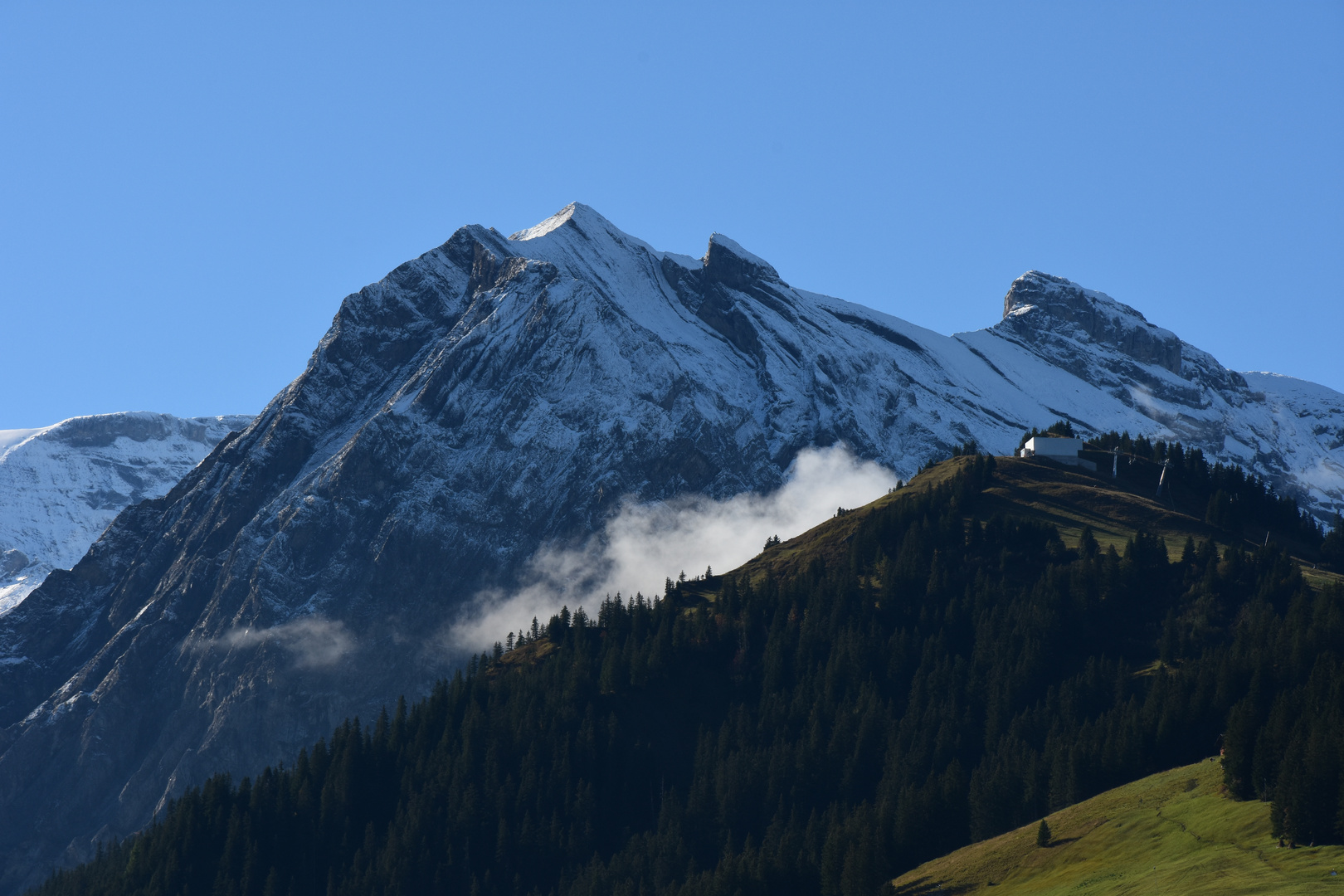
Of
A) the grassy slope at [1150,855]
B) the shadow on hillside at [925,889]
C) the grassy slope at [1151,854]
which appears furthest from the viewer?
Result: the shadow on hillside at [925,889]

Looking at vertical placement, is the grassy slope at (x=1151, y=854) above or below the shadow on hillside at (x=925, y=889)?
above

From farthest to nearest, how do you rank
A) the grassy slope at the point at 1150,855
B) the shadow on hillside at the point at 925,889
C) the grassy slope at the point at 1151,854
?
the shadow on hillside at the point at 925,889 → the grassy slope at the point at 1151,854 → the grassy slope at the point at 1150,855

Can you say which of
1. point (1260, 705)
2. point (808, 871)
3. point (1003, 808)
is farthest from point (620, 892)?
point (1260, 705)

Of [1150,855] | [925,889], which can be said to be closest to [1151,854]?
[1150,855]

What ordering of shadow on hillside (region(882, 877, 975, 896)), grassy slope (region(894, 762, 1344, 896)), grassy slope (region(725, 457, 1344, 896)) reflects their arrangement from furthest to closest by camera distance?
1. shadow on hillside (region(882, 877, 975, 896))
2. grassy slope (region(725, 457, 1344, 896))
3. grassy slope (region(894, 762, 1344, 896))

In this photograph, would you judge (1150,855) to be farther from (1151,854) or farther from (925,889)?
(925,889)

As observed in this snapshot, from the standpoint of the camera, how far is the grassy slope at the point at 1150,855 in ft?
345

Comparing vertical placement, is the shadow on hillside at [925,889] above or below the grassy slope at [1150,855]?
below

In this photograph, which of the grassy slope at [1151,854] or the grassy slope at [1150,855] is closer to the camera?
the grassy slope at [1150,855]

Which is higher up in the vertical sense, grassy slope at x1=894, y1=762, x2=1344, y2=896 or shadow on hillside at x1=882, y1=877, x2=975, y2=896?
grassy slope at x1=894, y1=762, x2=1344, y2=896

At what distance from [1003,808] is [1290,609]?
50204mm

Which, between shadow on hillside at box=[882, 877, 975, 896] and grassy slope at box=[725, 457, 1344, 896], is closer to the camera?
grassy slope at box=[725, 457, 1344, 896]

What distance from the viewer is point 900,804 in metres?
164

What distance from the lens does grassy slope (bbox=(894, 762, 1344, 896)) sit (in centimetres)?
10506
